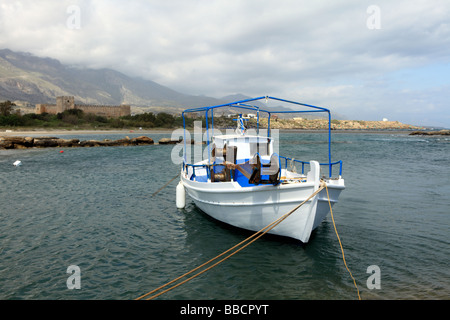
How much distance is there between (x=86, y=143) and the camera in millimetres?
53188

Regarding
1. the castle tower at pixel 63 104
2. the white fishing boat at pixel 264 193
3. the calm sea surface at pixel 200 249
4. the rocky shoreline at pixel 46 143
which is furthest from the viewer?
the castle tower at pixel 63 104

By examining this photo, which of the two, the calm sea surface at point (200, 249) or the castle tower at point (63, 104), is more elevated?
the castle tower at point (63, 104)

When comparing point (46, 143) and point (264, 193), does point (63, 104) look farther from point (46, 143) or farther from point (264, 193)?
point (264, 193)

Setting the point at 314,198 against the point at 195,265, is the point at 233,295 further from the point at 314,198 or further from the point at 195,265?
the point at 314,198

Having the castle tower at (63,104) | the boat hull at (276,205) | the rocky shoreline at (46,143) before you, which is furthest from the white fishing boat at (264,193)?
the castle tower at (63,104)

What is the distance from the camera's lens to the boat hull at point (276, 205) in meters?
9.31

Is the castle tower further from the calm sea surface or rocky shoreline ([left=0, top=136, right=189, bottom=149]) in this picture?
the calm sea surface

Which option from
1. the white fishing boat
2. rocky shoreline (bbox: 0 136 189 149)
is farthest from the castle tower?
the white fishing boat

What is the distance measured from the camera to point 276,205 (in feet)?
31.7

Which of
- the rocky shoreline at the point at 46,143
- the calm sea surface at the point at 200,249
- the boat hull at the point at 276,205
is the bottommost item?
the calm sea surface at the point at 200,249

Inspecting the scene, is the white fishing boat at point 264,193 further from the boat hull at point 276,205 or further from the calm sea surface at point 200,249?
the calm sea surface at point 200,249

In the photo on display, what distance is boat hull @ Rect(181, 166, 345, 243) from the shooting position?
30.6 ft
